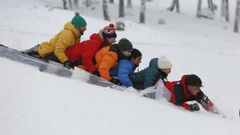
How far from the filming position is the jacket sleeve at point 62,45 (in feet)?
25.8

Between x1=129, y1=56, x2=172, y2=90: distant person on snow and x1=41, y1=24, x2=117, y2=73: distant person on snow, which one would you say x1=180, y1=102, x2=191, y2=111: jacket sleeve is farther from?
x1=41, y1=24, x2=117, y2=73: distant person on snow

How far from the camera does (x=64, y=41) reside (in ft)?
25.9

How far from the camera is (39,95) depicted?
541 centimetres

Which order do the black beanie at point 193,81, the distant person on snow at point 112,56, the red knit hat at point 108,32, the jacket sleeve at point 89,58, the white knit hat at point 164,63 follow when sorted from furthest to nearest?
the red knit hat at point 108,32 < the jacket sleeve at point 89,58 < the distant person on snow at point 112,56 < the white knit hat at point 164,63 < the black beanie at point 193,81

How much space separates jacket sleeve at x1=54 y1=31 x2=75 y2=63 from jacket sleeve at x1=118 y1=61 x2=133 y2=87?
1080mm

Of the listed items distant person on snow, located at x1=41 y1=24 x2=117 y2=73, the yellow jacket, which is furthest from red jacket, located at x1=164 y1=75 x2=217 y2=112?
the yellow jacket

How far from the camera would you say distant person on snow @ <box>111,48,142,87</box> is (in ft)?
24.0

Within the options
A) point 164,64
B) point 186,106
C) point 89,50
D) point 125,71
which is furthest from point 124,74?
point 186,106

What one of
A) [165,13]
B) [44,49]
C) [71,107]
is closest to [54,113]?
[71,107]

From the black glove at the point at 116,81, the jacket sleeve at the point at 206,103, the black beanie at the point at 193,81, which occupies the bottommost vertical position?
the jacket sleeve at the point at 206,103

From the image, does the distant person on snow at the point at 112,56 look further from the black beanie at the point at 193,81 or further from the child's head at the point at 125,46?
the black beanie at the point at 193,81

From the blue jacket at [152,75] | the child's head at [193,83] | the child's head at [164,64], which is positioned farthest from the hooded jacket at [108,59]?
the child's head at [193,83]

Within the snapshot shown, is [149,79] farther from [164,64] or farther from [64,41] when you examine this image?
[64,41]

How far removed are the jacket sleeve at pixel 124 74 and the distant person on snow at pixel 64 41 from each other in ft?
3.23
